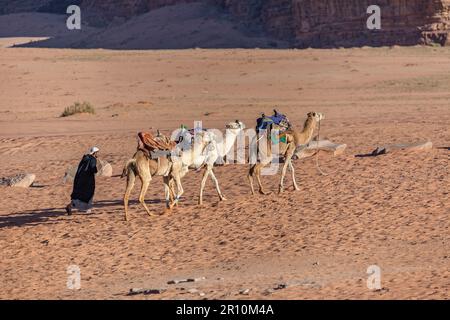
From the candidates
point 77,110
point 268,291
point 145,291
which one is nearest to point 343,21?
point 77,110

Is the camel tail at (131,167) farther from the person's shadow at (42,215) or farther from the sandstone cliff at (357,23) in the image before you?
the sandstone cliff at (357,23)

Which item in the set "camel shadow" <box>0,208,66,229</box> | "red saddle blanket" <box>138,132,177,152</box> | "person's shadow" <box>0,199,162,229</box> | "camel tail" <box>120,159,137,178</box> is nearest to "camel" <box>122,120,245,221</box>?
"camel tail" <box>120,159,137,178</box>

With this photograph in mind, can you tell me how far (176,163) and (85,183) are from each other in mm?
1363

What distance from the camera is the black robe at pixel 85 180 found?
50.3ft

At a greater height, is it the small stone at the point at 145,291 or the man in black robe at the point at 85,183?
the man in black robe at the point at 85,183

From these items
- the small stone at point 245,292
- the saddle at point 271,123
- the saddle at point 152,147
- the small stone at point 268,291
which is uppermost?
the saddle at point 271,123

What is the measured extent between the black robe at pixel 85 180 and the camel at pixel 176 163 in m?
0.70

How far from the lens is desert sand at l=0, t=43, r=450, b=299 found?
11.6m

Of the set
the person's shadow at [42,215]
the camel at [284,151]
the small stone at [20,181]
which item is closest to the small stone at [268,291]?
the camel at [284,151]

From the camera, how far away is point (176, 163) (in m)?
15.0

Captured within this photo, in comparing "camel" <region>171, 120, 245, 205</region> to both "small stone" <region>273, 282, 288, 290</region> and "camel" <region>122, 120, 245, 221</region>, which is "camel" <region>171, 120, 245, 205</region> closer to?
"camel" <region>122, 120, 245, 221</region>
